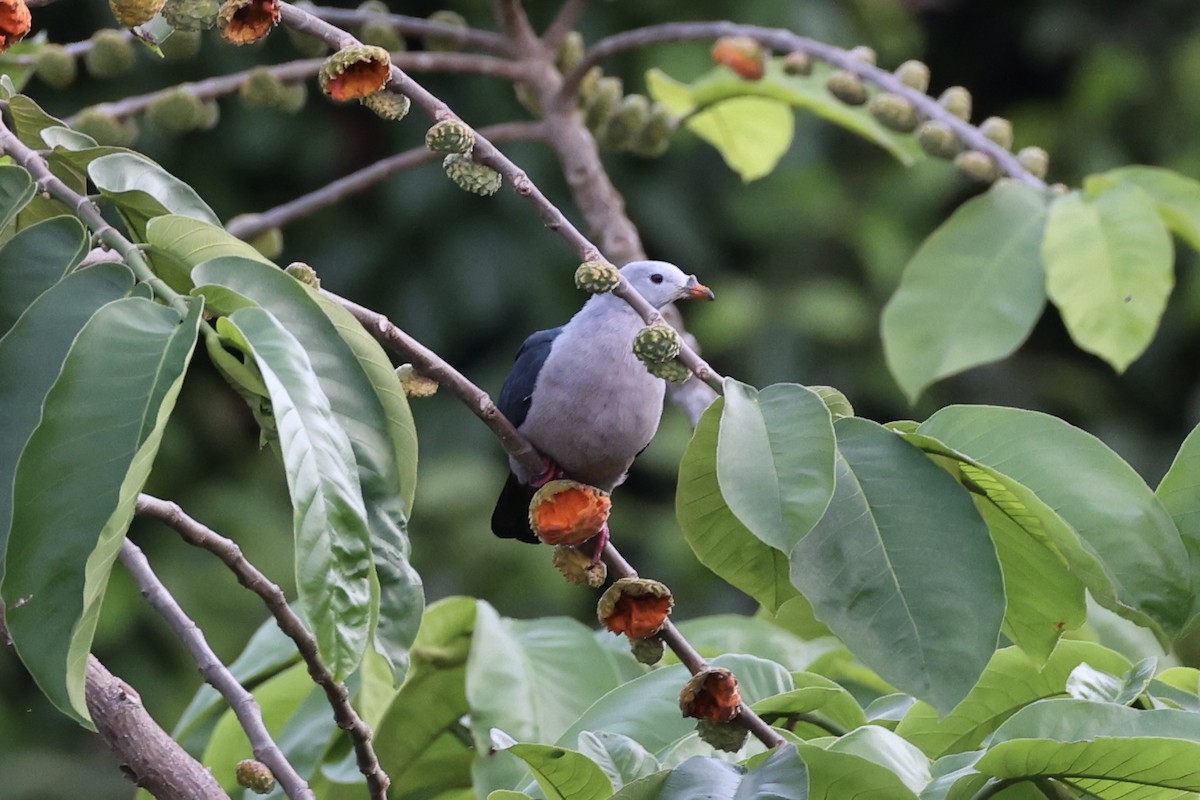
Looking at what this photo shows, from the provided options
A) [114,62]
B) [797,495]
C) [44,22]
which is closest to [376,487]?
[797,495]

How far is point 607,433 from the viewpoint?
173cm

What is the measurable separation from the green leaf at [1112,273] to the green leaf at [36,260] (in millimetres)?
1352

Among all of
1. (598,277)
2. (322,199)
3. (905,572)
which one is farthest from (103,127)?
(905,572)

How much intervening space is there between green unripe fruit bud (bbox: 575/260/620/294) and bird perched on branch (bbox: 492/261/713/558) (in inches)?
24.8

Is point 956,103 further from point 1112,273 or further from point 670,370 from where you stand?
point 670,370

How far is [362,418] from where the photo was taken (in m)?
0.97

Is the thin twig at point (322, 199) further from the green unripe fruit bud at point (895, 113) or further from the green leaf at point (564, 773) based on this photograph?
the green leaf at point (564, 773)

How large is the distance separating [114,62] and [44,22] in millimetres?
3043

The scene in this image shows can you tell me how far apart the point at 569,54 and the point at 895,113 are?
23.5 inches

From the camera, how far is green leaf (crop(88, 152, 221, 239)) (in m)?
1.02

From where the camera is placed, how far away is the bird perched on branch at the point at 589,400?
1728 mm

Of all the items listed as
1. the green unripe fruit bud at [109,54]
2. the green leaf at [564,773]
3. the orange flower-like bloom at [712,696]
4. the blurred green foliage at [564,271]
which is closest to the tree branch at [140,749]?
the green leaf at [564,773]

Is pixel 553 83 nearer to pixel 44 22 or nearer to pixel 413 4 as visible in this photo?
pixel 413 4

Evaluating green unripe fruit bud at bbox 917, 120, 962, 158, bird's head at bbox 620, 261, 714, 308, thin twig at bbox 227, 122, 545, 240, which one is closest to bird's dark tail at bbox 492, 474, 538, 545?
bird's head at bbox 620, 261, 714, 308
